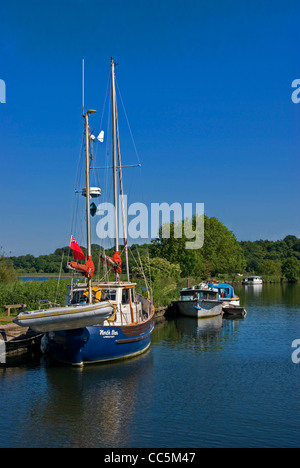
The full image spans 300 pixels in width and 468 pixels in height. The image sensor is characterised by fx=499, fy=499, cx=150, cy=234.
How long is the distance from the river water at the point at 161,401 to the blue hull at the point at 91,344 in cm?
52

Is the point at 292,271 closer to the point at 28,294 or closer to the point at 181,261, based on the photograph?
the point at 181,261

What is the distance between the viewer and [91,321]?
2244 cm

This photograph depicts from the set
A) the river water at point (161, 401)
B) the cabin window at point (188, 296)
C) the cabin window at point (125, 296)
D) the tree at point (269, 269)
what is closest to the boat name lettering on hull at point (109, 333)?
the river water at point (161, 401)

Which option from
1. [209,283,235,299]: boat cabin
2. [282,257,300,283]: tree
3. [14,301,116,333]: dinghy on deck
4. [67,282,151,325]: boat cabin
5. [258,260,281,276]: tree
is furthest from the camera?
[258,260,281,276]: tree

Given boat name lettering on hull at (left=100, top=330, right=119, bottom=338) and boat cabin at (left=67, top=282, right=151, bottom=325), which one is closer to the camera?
boat name lettering on hull at (left=100, top=330, right=119, bottom=338)

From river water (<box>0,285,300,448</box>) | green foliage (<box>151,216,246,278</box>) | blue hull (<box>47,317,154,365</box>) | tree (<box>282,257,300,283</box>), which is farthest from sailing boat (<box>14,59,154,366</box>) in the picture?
tree (<box>282,257,300,283</box>)

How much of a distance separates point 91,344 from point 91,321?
6.41 ft

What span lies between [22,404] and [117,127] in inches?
843

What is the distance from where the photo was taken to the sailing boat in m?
22.1

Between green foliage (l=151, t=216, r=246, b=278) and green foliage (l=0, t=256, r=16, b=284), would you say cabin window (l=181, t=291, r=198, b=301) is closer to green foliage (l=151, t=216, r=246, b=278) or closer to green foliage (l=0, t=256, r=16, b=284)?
green foliage (l=0, t=256, r=16, b=284)

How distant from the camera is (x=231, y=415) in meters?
17.9

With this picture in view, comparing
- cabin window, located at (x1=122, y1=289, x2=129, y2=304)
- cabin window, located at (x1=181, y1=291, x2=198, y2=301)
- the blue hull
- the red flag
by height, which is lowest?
the blue hull
